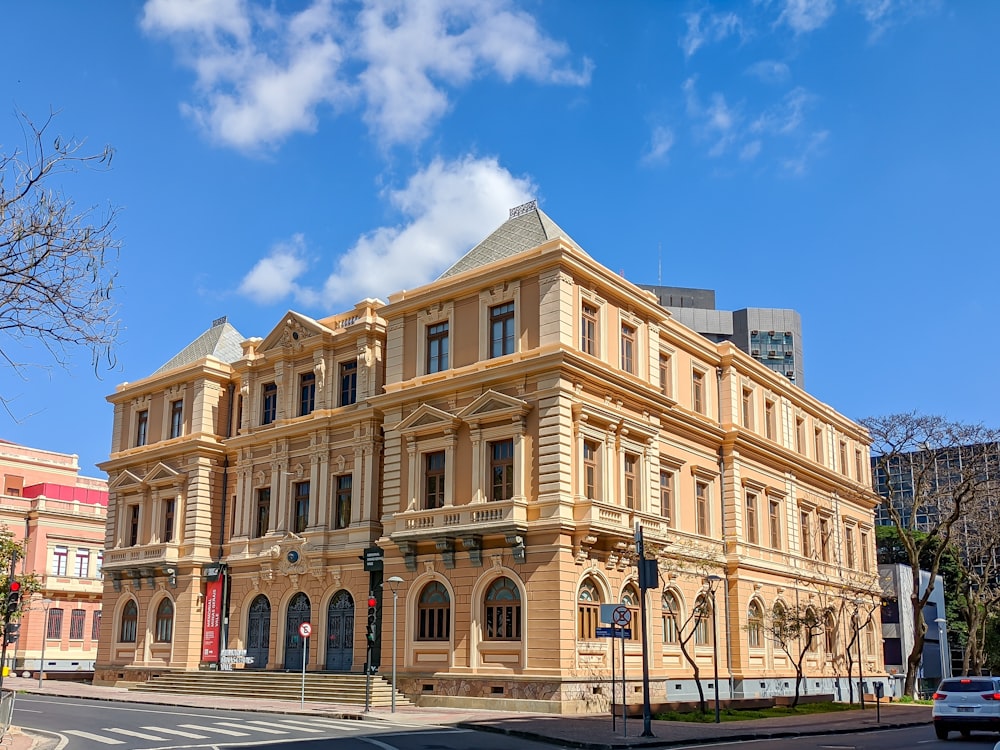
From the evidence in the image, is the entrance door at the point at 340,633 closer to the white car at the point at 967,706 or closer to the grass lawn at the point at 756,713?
the grass lawn at the point at 756,713

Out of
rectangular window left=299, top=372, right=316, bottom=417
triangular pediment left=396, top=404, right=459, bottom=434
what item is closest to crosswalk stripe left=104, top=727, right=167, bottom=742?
triangular pediment left=396, top=404, right=459, bottom=434

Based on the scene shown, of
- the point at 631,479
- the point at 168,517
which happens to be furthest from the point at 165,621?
the point at 631,479

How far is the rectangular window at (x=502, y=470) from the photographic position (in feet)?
110

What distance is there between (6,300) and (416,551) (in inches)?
888

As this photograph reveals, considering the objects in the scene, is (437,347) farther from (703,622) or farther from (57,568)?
(57,568)

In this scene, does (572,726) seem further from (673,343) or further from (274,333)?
(274,333)

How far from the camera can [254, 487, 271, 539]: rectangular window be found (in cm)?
4306

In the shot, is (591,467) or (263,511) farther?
(263,511)

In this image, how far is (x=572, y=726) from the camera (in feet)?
86.4

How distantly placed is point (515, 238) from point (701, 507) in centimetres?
1304

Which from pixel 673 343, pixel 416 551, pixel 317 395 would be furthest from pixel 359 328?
pixel 673 343

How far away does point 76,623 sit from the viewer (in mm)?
62625

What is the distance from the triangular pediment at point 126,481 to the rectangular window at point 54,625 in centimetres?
1702

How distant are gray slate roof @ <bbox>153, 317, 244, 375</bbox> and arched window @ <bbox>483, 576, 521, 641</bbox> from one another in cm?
2079
